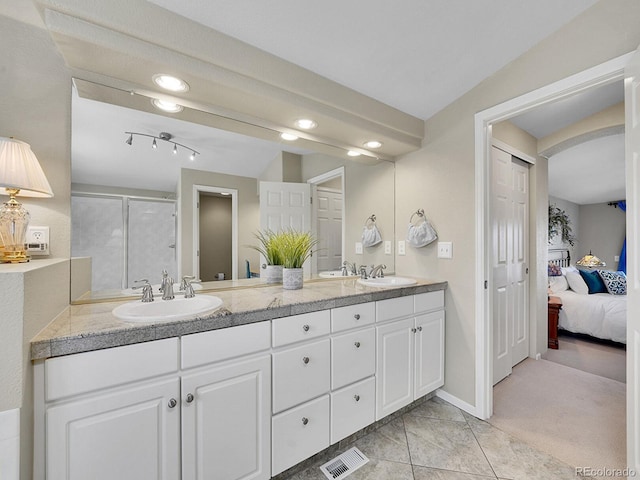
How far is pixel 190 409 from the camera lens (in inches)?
43.9

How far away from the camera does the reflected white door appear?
7.36 feet

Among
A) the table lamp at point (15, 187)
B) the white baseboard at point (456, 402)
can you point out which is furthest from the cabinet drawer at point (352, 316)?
the table lamp at point (15, 187)

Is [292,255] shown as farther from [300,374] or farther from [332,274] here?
[300,374]

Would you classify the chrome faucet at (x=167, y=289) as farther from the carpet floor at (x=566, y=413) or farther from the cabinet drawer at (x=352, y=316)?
the carpet floor at (x=566, y=413)

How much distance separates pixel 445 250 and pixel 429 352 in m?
0.77

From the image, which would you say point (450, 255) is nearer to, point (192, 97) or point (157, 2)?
point (192, 97)

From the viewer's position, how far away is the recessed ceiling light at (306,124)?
6.11ft

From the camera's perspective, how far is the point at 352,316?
1620 millimetres

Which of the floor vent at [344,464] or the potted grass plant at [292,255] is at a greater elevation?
the potted grass plant at [292,255]

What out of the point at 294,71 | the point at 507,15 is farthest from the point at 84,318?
the point at 507,15

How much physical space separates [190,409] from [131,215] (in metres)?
1.06

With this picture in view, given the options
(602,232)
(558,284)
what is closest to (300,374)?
(558,284)

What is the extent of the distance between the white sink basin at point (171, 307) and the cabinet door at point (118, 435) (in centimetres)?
28

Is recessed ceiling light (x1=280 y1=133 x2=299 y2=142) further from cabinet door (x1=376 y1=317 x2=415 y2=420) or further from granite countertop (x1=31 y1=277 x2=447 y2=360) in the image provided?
cabinet door (x1=376 y1=317 x2=415 y2=420)
